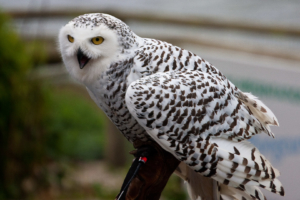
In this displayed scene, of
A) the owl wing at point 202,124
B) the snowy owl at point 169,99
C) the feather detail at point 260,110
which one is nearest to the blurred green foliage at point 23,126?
the snowy owl at point 169,99

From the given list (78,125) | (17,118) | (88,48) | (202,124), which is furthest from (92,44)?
(78,125)

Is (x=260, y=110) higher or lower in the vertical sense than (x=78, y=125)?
higher

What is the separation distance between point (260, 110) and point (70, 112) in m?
4.11

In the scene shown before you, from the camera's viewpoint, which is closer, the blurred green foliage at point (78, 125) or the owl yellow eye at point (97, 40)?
the owl yellow eye at point (97, 40)

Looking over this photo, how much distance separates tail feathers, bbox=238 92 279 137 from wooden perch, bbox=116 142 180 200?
550 millimetres

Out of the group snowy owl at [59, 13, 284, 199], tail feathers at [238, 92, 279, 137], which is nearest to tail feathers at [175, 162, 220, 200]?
snowy owl at [59, 13, 284, 199]

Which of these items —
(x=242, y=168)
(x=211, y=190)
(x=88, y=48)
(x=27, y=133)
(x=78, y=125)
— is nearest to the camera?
(x=88, y=48)

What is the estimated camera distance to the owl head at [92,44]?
6.05ft

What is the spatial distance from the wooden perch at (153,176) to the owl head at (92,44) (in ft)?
1.80

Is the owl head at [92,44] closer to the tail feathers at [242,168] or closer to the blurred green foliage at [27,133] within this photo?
the tail feathers at [242,168]

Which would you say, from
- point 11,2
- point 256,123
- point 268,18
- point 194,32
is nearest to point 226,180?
point 256,123

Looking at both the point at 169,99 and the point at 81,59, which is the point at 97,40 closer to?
the point at 81,59

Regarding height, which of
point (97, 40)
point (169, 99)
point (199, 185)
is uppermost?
point (97, 40)

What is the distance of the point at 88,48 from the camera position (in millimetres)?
1853
